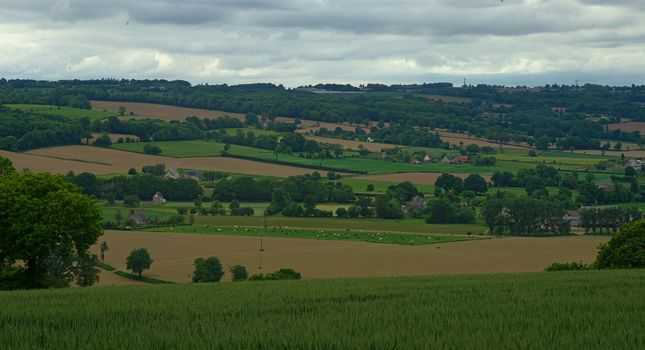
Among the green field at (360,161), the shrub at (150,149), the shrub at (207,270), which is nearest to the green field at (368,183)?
the green field at (360,161)

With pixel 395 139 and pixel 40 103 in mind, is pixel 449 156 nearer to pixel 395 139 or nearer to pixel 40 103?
pixel 395 139

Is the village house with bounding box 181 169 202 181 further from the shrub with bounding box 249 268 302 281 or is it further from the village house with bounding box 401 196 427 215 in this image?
the shrub with bounding box 249 268 302 281

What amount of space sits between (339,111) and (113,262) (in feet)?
443

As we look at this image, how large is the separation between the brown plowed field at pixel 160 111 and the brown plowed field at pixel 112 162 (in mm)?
38682

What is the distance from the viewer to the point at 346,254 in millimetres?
66625

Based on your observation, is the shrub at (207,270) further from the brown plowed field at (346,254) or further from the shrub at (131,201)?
the shrub at (131,201)

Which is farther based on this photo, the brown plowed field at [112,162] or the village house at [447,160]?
the village house at [447,160]

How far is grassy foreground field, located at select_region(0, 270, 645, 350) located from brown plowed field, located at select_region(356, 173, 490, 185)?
79.7m

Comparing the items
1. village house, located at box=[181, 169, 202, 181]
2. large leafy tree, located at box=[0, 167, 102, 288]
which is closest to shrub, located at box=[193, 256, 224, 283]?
large leafy tree, located at box=[0, 167, 102, 288]

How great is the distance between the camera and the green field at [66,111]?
489ft

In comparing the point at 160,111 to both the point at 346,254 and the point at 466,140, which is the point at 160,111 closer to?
the point at 466,140

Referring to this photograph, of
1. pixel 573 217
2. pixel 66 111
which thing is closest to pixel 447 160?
pixel 573 217

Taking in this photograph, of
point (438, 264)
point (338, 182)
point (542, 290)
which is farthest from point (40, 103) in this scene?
point (542, 290)

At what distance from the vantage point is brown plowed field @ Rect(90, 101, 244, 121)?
169 meters
